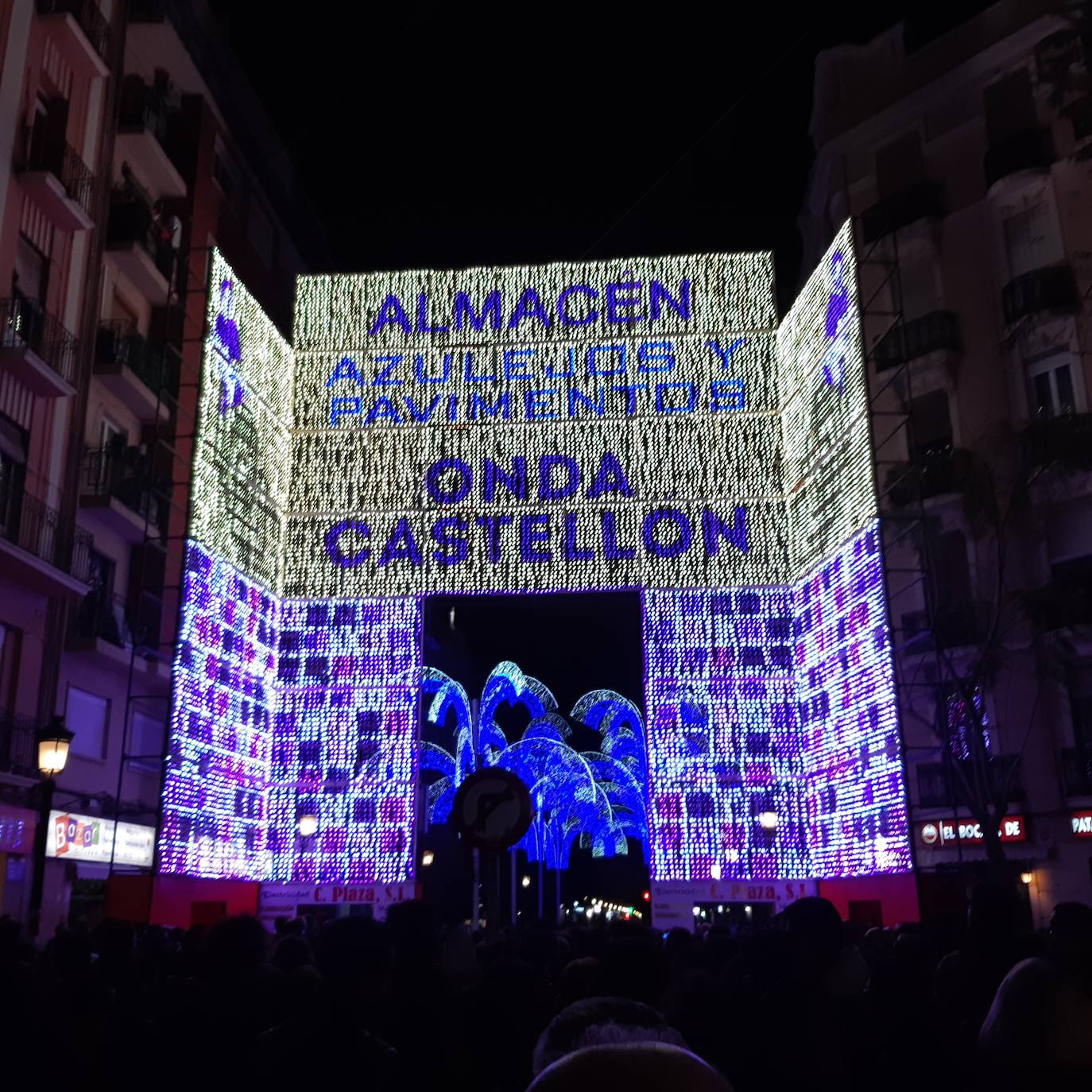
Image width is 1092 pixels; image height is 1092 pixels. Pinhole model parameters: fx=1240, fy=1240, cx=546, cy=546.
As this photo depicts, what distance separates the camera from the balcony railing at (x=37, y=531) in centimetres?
1948

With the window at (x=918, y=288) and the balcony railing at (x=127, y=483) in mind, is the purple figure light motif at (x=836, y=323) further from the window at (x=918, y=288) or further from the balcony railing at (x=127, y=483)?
the balcony railing at (x=127, y=483)

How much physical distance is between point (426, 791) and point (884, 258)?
83.7ft

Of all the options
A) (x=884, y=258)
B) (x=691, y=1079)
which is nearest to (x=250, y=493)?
(x=884, y=258)

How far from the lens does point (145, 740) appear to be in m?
25.2

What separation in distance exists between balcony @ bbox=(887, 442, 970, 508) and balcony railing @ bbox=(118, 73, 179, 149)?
54.1 feet

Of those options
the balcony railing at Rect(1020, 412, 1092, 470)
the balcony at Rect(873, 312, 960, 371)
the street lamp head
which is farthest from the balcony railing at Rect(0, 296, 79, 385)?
the balcony railing at Rect(1020, 412, 1092, 470)

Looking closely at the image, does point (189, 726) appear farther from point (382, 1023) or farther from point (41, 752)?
point (382, 1023)

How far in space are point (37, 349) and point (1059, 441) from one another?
17.7 m

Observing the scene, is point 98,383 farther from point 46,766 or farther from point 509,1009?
point 509,1009

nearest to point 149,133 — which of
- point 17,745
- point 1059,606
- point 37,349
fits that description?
point 37,349

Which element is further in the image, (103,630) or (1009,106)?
(1009,106)

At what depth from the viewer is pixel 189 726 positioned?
2466 centimetres

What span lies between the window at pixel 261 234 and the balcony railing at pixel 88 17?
7.65 metres

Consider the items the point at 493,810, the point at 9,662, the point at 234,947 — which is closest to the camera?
the point at 234,947
